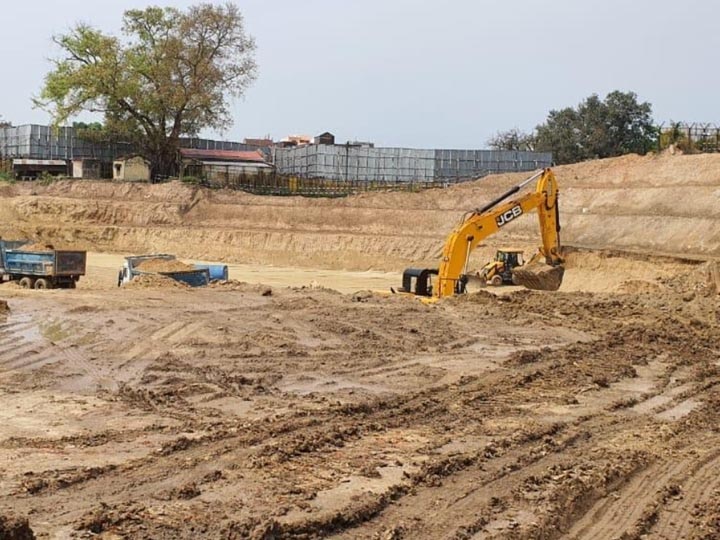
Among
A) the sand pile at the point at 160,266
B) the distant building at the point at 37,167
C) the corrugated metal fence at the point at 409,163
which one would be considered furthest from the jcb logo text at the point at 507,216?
the distant building at the point at 37,167

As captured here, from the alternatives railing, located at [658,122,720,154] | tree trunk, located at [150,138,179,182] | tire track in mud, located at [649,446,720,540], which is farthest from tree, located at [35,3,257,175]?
tire track in mud, located at [649,446,720,540]

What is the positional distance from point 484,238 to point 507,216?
0.77m

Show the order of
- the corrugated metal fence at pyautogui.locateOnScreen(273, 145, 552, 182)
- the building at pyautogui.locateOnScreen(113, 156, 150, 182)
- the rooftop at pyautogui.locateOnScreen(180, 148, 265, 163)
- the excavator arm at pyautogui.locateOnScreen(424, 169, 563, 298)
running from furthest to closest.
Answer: the rooftop at pyautogui.locateOnScreen(180, 148, 265, 163)
the corrugated metal fence at pyautogui.locateOnScreen(273, 145, 552, 182)
the building at pyautogui.locateOnScreen(113, 156, 150, 182)
the excavator arm at pyautogui.locateOnScreen(424, 169, 563, 298)

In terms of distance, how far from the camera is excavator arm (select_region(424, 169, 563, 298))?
71.9ft

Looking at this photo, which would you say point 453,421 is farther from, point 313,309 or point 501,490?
point 313,309

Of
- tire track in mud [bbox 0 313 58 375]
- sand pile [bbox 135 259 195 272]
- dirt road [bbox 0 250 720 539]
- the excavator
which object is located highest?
the excavator

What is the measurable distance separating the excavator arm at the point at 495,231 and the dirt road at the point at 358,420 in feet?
3.17

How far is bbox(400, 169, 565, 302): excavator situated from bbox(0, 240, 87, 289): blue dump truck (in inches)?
398

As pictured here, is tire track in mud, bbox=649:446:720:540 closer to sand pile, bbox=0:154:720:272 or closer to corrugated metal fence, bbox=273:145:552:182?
sand pile, bbox=0:154:720:272

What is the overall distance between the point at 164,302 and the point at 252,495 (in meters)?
14.0

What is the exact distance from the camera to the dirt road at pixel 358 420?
301 inches

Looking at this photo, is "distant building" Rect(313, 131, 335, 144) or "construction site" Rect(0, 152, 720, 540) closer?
"construction site" Rect(0, 152, 720, 540)

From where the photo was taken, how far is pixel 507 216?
2300 centimetres

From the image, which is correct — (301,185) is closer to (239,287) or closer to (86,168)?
(86,168)
